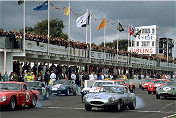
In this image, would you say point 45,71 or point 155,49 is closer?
point 45,71

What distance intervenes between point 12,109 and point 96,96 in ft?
11.6

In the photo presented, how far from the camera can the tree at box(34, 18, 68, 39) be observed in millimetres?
88312

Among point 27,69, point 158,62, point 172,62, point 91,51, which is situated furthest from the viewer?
point 172,62

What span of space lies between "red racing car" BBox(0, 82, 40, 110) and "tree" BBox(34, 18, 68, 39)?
69162mm

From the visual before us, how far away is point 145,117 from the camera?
607 inches

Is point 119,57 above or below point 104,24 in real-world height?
below

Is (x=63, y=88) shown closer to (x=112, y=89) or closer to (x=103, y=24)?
(x=112, y=89)

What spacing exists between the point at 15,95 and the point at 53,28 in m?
72.7

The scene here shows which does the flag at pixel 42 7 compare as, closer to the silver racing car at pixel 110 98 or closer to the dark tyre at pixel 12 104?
the silver racing car at pixel 110 98

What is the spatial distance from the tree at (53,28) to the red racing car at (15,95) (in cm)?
6916

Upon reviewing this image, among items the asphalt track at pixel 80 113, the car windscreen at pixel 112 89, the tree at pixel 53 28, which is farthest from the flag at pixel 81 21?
the tree at pixel 53 28

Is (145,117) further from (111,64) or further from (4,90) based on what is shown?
(111,64)

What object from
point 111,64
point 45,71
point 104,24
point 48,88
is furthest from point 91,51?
point 48,88

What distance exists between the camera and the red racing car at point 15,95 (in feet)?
55.5
